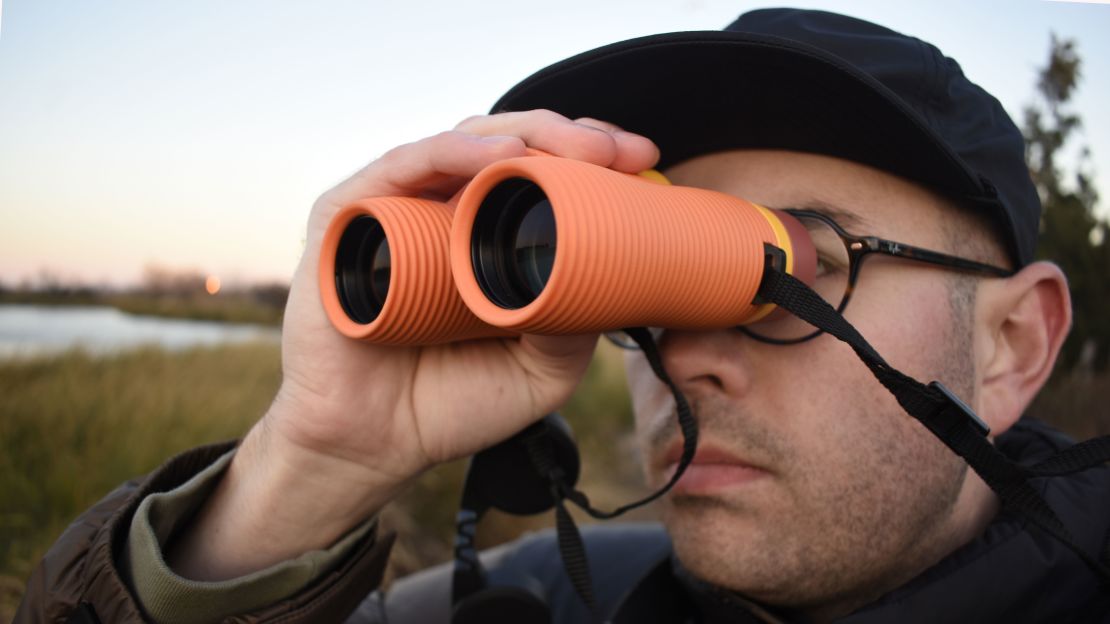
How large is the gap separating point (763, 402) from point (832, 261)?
330 mm

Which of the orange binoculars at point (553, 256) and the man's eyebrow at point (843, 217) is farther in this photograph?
the man's eyebrow at point (843, 217)

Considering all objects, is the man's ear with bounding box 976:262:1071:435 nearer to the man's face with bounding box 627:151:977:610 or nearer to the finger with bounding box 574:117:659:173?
the man's face with bounding box 627:151:977:610

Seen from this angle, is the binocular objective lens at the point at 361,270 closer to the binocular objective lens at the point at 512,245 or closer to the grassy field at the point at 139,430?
the binocular objective lens at the point at 512,245

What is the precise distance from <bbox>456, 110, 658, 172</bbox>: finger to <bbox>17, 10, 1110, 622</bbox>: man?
5cm

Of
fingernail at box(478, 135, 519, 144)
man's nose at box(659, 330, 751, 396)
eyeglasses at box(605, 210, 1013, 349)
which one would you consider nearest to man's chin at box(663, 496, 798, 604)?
man's nose at box(659, 330, 751, 396)

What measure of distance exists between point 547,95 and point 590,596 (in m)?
1.11

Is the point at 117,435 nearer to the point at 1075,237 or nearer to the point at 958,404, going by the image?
the point at 958,404

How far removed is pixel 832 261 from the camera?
61.4 inches

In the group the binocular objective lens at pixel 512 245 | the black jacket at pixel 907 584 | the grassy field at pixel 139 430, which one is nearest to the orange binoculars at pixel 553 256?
the binocular objective lens at pixel 512 245

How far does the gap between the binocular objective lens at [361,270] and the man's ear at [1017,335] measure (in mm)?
1343

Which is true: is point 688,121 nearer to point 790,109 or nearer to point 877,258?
point 790,109

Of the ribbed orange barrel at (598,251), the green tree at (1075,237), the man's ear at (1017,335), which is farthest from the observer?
the green tree at (1075,237)

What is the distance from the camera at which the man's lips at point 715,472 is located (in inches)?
61.9

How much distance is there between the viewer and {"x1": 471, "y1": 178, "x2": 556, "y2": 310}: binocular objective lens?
106 cm
